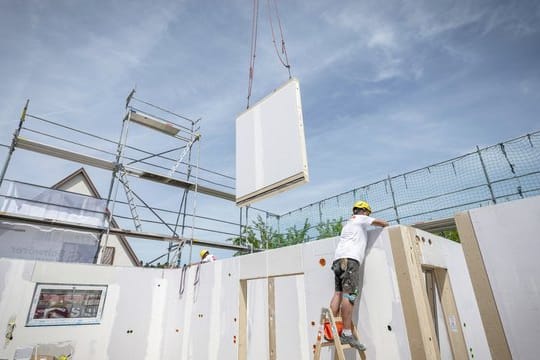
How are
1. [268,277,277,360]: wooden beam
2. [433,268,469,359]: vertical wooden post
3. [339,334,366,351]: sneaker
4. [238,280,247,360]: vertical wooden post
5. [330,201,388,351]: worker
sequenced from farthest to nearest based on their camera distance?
1. [238,280,247,360]: vertical wooden post
2. [268,277,277,360]: wooden beam
3. [433,268,469,359]: vertical wooden post
4. [330,201,388,351]: worker
5. [339,334,366,351]: sneaker

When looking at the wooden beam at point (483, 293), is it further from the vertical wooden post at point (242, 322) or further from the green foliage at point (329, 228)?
the green foliage at point (329, 228)

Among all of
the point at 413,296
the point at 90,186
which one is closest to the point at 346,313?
the point at 413,296

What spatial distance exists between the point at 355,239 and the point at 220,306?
337 cm

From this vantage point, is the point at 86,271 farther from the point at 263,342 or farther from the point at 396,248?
the point at 396,248

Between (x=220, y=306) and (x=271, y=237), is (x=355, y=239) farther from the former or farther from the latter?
(x=271, y=237)

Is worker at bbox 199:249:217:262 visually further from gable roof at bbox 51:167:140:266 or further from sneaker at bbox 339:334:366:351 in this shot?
gable roof at bbox 51:167:140:266

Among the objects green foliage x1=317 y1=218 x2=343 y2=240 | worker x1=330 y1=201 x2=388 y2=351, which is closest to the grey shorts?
worker x1=330 y1=201 x2=388 y2=351

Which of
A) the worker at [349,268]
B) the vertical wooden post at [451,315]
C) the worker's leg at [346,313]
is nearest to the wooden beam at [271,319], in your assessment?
the worker at [349,268]

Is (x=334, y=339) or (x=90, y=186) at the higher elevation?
(x=90, y=186)

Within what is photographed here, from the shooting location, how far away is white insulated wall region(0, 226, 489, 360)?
10.6ft

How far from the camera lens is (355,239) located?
3.33 m

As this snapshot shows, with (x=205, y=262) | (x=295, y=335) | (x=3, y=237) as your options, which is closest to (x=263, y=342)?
(x=295, y=335)

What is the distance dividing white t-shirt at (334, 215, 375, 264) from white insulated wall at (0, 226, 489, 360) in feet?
0.44

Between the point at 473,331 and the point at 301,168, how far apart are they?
135 inches
